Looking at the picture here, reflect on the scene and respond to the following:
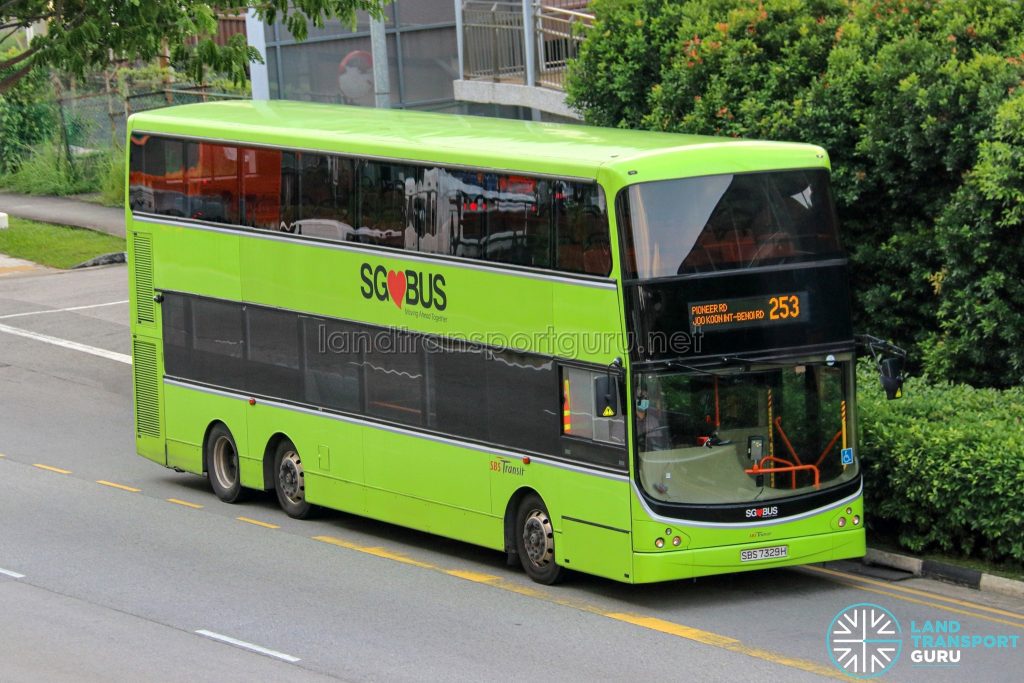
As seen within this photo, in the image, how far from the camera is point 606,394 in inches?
548

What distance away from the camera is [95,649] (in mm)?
13258

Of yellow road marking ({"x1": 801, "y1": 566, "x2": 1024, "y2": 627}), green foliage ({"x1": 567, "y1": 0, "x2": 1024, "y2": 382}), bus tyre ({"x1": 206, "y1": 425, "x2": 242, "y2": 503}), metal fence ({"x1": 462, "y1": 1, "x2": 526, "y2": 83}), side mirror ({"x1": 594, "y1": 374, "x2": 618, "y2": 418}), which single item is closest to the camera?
yellow road marking ({"x1": 801, "y1": 566, "x2": 1024, "y2": 627})

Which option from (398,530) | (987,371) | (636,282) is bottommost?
(398,530)

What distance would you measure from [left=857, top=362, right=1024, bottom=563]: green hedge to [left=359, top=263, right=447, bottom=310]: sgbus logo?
14.1 feet

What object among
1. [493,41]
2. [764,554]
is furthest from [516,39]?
[764,554]

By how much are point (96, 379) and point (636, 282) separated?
47.4 ft

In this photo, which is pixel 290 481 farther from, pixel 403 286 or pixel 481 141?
pixel 481 141

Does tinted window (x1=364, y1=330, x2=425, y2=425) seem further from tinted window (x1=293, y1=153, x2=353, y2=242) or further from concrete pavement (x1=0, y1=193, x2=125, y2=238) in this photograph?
concrete pavement (x1=0, y1=193, x2=125, y2=238)

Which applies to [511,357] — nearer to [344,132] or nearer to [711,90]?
[344,132]

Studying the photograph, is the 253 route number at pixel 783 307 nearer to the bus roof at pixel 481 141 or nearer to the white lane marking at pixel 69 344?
the bus roof at pixel 481 141

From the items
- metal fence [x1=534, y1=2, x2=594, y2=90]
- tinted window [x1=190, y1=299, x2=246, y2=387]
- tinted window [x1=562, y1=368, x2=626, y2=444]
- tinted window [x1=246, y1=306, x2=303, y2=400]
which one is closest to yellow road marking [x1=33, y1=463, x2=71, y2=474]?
tinted window [x1=190, y1=299, x2=246, y2=387]

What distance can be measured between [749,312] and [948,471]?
2556 mm

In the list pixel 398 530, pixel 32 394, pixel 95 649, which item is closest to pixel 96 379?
→ pixel 32 394

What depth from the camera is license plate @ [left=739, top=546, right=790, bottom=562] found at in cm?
1407
